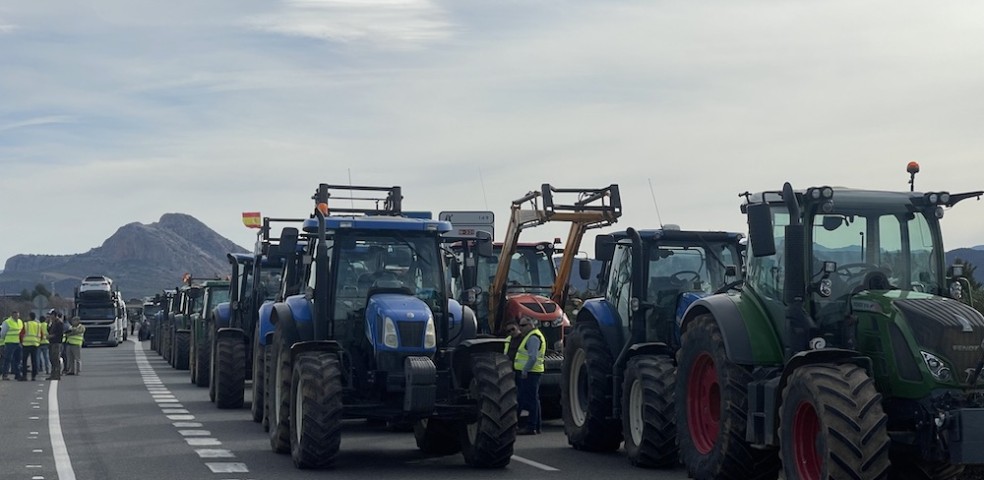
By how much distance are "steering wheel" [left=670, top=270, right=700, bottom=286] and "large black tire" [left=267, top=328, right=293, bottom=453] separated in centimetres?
442

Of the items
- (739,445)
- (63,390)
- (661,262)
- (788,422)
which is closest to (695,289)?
(661,262)

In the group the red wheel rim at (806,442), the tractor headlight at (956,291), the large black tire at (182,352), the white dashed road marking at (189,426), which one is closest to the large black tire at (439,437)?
the white dashed road marking at (189,426)

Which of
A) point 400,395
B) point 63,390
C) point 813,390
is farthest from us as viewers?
point 63,390

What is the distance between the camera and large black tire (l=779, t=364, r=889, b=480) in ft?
33.2

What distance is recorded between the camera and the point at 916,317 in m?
10.8

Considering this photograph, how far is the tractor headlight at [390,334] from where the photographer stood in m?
14.9

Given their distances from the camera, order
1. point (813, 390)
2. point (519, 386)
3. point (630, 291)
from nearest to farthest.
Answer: point (813, 390)
point (630, 291)
point (519, 386)

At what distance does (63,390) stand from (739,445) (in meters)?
21.0

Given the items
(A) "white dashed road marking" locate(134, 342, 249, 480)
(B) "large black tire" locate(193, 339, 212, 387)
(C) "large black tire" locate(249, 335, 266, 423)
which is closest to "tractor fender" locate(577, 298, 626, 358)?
(A) "white dashed road marking" locate(134, 342, 249, 480)

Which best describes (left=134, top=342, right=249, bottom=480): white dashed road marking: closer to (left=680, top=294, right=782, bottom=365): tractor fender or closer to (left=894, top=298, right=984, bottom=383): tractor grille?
(left=680, top=294, right=782, bottom=365): tractor fender

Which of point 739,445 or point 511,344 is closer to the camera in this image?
point 739,445

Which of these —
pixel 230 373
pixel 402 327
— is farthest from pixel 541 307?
pixel 402 327

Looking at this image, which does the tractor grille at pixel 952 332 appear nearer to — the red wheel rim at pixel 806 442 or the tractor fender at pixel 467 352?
the red wheel rim at pixel 806 442

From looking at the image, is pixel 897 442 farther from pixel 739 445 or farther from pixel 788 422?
pixel 739 445
